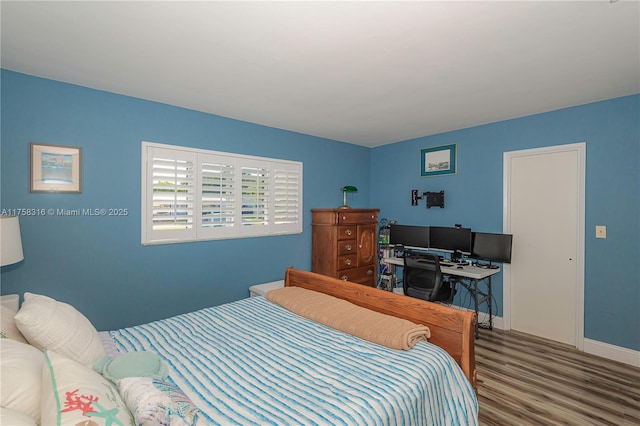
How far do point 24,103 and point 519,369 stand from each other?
4850 millimetres

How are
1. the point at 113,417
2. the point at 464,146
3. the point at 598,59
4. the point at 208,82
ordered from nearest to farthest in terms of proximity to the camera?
the point at 113,417 < the point at 598,59 < the point at 208,82 < the point at 464,146

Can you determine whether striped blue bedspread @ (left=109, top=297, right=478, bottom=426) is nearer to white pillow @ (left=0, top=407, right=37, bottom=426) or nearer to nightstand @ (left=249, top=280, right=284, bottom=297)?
white pillow @ (left=0, top=407, right=37, bottom=426)

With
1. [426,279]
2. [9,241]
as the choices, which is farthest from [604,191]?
[9,241]

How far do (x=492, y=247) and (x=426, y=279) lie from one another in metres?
1.00

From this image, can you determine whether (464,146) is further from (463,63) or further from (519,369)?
(519,369)

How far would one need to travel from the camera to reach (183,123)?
128 inches

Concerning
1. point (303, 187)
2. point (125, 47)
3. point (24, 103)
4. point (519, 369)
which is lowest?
point (519, 369)

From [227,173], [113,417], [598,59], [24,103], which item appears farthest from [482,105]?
[24,103]

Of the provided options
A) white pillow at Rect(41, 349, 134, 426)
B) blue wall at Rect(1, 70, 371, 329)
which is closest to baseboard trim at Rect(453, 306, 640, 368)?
blue wall at Rect(1, 70, 371, 329)

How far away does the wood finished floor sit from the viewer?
7.13 ft

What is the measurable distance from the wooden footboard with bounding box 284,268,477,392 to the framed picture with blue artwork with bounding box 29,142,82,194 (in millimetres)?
2431

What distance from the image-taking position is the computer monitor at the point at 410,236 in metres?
4.37

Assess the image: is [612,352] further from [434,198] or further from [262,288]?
[262,288]

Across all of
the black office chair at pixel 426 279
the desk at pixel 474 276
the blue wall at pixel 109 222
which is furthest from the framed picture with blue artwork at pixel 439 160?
A: the blue wall at pixel 109 222
